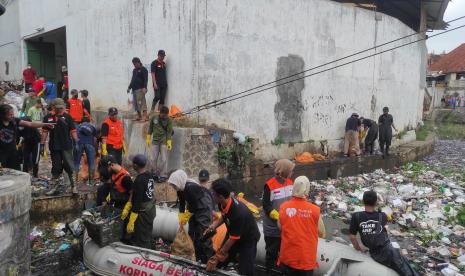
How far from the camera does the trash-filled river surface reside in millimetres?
5801

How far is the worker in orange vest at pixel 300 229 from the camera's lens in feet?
12.5

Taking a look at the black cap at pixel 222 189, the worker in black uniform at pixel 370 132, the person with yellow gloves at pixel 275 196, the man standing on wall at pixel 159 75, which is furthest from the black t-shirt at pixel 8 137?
the worker in black uniform at pixel 370 132

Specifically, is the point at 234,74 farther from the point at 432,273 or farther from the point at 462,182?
the point at 462,182

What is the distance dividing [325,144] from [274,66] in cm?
321

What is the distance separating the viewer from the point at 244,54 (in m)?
9.39

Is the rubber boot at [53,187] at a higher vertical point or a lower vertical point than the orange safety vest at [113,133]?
lower

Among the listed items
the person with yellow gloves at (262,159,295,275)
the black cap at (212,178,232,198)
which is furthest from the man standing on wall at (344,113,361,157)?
the black cap at (212,178,232,198)

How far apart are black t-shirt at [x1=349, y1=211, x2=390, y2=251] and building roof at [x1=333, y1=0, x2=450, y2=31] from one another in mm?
11837

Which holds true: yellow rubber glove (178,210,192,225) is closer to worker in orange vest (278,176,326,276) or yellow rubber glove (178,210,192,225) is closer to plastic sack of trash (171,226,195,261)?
plastic sack of trash (171,226,195,261)

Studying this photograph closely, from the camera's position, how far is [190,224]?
16.8ft

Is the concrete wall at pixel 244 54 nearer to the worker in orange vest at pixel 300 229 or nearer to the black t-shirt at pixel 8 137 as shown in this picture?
the black t-shirt at pixel 8 137

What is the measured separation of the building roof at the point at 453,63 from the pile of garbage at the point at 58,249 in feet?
103

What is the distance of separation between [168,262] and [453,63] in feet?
110

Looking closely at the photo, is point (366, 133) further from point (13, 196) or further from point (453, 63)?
point (453, 63)
